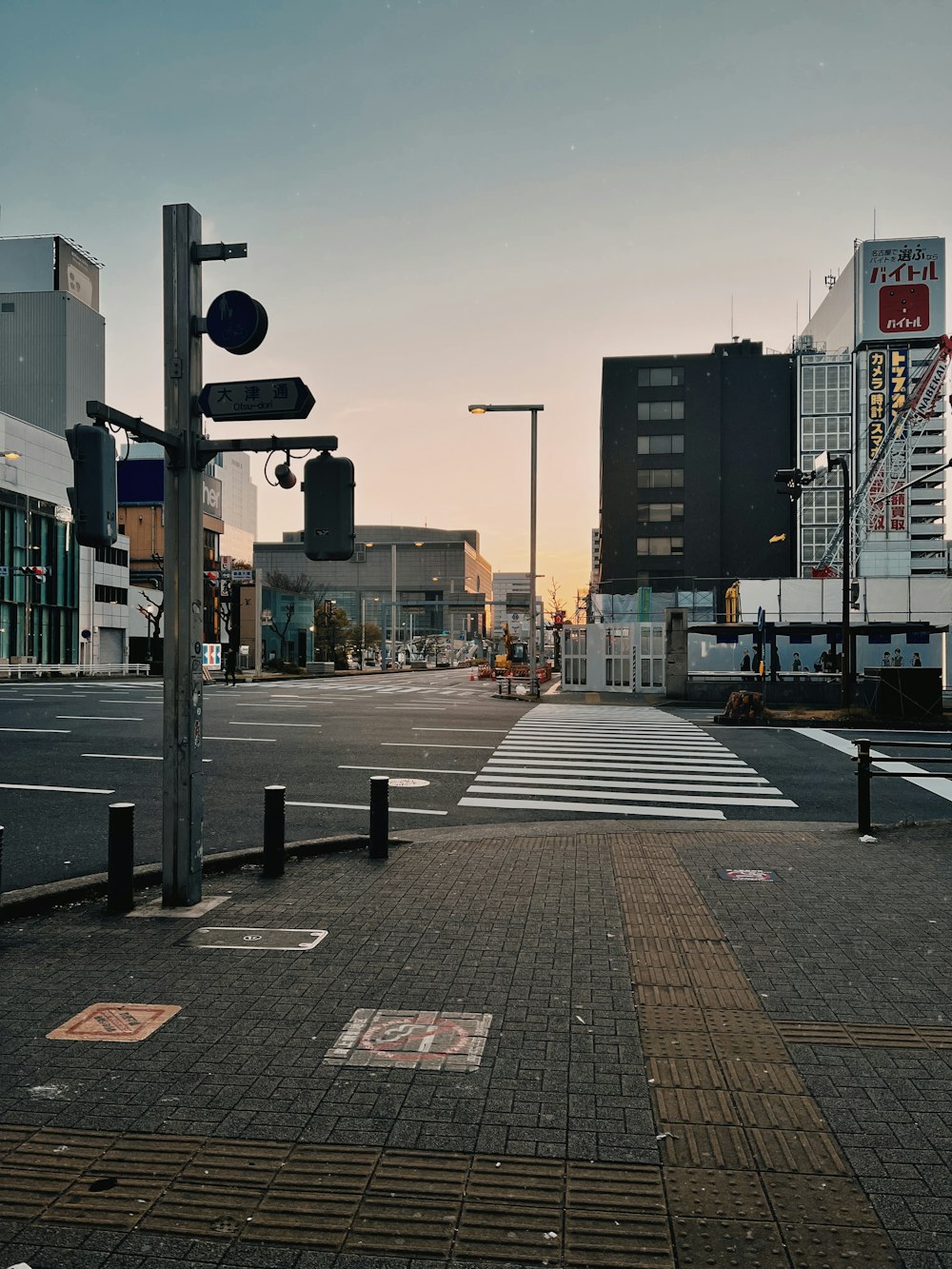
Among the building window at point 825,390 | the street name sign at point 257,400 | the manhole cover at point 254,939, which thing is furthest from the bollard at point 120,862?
the building window at point 825,390

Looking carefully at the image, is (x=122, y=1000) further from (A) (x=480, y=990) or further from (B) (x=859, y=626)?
(B) (x=859, y=626)

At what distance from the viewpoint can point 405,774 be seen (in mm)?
15023

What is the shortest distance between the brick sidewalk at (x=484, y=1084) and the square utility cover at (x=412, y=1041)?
0.05ft

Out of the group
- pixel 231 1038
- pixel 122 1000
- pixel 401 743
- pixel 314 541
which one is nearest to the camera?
pixel 231 1038

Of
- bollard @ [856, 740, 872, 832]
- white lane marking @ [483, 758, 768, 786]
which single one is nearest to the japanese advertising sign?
white lane marking @ [483, 758, 768, 786]

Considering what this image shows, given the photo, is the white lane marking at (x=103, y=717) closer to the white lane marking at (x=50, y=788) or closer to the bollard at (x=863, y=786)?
the white lane marking at (x=50, y=788)

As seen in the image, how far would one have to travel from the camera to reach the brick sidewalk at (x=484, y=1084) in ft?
10.4

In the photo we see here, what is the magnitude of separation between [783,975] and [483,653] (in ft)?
537

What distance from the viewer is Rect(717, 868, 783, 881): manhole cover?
8047mm

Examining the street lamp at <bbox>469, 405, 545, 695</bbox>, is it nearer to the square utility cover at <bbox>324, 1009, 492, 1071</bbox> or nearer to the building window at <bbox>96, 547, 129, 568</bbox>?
the square utility cover at <bbox>324, 1009, 492, 1071</bbox>

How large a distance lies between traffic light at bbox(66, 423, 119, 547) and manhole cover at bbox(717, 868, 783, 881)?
5.73 m

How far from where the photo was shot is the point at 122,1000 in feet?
17.0

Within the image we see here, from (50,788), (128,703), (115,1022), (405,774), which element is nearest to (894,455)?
(128,703)

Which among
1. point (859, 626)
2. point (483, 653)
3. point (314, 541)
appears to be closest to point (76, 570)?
point (859, 626)
